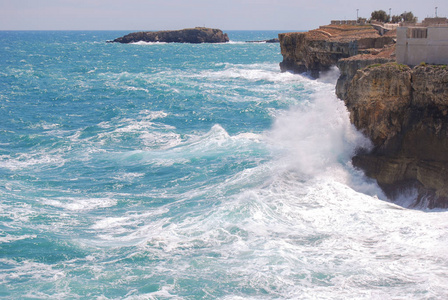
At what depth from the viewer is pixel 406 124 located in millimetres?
19094

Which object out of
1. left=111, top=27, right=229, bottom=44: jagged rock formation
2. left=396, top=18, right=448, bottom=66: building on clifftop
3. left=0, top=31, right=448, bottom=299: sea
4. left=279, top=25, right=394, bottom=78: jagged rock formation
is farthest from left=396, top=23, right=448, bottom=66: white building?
left=111, top=27, right=229, bottom=44: jagged rock formation

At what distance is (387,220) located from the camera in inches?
646

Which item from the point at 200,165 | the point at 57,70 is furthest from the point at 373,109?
the point at 57,70

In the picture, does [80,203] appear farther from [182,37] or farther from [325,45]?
[182,37]

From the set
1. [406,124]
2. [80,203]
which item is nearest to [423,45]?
[406,124]

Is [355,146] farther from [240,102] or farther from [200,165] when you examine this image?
[240,102]

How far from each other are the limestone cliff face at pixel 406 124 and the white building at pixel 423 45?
5.05 ft

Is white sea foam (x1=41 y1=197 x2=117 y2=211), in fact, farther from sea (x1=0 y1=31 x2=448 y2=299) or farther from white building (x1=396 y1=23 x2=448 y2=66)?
white building (x1=396 y1=23 x2=448 y2=66)

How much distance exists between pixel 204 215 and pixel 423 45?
1070 cm

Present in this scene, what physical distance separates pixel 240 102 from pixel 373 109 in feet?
77.9

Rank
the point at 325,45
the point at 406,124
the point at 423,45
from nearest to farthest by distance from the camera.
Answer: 1. the point at 406,124
2. the point at 423,45
3. the point at 325,45

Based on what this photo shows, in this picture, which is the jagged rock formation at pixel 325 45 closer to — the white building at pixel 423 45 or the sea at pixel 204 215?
the sea at pixel 204 215

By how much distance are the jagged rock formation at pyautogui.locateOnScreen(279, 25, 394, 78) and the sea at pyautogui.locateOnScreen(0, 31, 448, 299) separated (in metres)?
13.3

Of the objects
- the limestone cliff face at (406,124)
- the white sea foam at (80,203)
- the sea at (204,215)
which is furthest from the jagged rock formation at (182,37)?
the limestone cliff face at (406,124)
